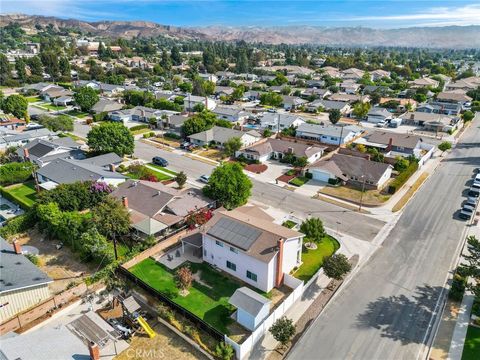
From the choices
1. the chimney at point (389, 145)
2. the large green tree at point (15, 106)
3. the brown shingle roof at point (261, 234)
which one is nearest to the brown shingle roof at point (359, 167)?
the chimney at point (389, 145)

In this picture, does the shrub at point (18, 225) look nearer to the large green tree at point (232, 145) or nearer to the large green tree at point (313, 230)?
the large green tree at point (313, 230)

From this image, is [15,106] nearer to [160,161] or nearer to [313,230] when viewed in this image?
[160,161]

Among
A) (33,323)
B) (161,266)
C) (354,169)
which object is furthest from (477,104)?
(33,323)

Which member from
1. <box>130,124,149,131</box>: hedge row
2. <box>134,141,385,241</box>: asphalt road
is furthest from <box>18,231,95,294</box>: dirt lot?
<box>130,124,149,131</box>: hedge row

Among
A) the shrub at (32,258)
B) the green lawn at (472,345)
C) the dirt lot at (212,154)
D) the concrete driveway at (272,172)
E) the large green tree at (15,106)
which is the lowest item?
the green lawn at (472,345)

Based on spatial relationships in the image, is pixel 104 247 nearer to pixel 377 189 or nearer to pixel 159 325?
pixel 159 325

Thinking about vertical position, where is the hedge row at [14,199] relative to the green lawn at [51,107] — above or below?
below
